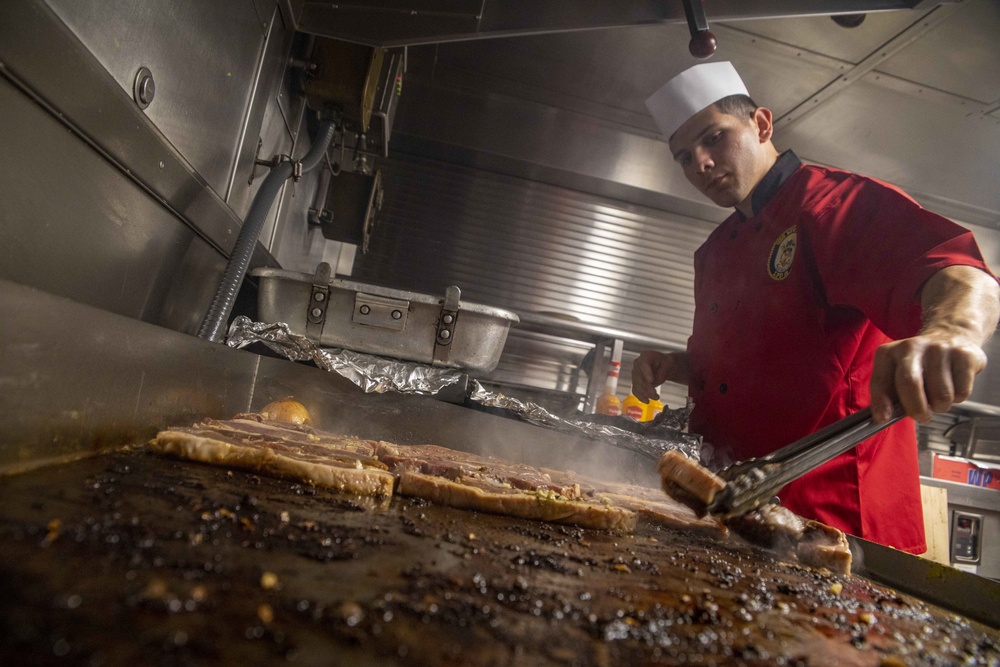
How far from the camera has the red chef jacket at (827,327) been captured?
2.04 m

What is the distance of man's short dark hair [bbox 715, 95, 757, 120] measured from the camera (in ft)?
9.30

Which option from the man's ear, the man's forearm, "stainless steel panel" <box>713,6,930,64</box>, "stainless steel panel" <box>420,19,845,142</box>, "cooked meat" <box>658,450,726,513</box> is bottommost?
"cooked meat" <box>658,450,726,513</box>

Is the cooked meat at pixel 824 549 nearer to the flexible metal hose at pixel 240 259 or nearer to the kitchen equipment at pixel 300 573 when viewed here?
the kitchen equipment at pixel 300 573

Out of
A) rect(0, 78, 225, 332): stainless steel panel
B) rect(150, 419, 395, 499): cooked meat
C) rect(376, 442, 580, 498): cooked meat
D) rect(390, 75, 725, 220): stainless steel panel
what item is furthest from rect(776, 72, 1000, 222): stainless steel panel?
rect(0, 78, 225, 332): stainless steel panel

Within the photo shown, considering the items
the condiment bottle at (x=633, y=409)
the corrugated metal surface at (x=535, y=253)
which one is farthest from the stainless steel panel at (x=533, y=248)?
the condiment bottle at (x=633, y=409)

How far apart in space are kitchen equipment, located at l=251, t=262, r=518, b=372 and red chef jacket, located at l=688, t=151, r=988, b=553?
4.32 feet

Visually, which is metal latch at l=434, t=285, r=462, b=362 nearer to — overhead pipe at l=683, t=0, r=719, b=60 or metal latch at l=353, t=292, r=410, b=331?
metal latch at l=353, t=292, r=410, b=331

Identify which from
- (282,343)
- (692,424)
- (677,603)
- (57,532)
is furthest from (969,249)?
(282,343)

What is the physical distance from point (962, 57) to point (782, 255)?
2.03 meters

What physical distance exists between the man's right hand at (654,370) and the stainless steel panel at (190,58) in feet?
7.42

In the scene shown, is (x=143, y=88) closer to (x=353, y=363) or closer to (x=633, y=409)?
(x=353, y=363)

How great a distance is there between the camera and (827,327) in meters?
2.33

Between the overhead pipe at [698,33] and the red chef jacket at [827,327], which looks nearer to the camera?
the red chef jacket at [827,327]

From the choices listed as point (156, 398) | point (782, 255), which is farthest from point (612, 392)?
point (156, 398)
